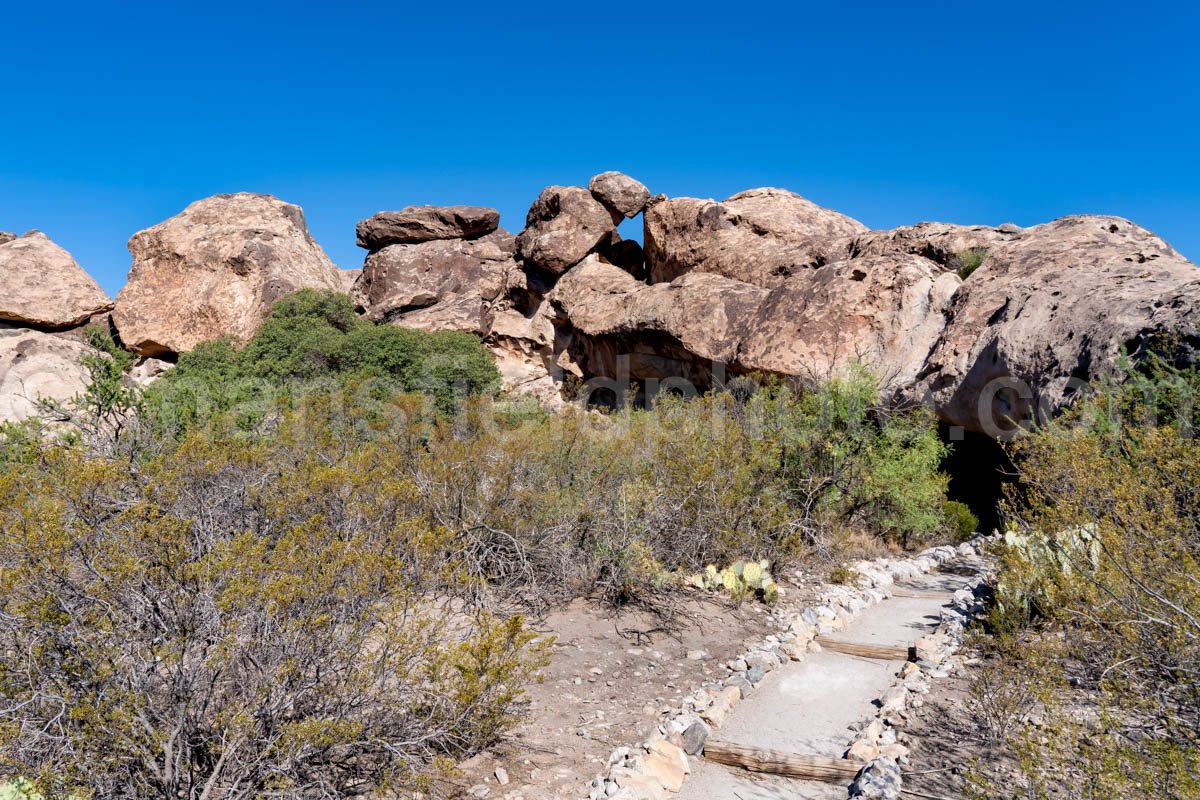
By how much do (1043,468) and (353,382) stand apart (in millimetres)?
11389

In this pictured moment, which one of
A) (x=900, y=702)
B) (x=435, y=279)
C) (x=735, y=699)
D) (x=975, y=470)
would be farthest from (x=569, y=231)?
(x=900, y=702)

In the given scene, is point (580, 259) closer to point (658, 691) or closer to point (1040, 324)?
point (1040, 324)

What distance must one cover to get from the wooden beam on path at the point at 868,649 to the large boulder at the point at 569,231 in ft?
57.4

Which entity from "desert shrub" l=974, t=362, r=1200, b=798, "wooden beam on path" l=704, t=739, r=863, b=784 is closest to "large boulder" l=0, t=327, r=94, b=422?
"wooden beam on path" l=704, t=739, r=863, b=784

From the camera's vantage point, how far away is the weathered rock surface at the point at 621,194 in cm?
2298

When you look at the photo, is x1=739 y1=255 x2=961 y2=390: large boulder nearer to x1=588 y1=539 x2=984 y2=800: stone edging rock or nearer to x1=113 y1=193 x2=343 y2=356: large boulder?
x1=588 y1=539 x2=984 y2=800: stone edging rock

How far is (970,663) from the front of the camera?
575 centimetres

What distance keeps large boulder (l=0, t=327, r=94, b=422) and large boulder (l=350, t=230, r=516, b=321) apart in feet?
27.7

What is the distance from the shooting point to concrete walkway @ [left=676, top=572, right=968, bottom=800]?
13.3 feet

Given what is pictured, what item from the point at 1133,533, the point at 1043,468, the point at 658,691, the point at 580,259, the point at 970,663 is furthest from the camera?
the point at 580,259

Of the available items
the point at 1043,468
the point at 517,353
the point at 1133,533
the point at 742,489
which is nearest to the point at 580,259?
the point at 517,353

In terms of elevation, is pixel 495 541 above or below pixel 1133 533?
below

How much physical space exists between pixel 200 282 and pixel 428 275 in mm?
7340

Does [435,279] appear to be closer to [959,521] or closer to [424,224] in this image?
[424,224]
